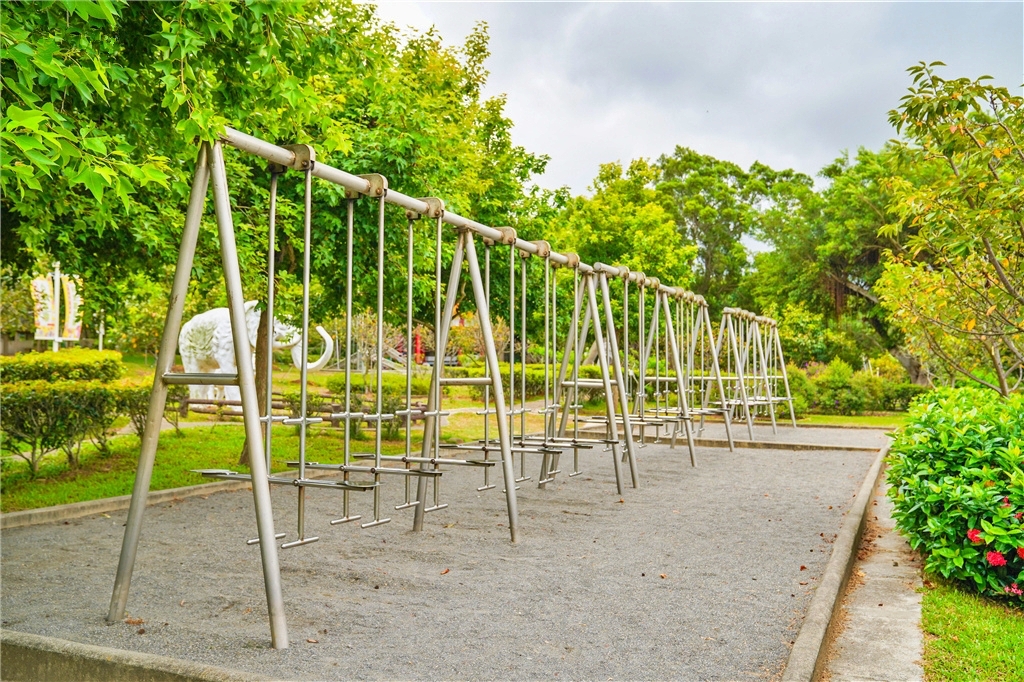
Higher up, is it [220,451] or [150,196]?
[150,196]

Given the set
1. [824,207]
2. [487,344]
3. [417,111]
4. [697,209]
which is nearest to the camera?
[487,344]

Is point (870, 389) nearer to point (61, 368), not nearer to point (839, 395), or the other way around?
point (839, 395)

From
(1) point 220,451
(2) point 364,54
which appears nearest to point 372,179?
(2) point 364,54

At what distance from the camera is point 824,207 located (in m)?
30.6

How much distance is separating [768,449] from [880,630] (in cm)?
1070

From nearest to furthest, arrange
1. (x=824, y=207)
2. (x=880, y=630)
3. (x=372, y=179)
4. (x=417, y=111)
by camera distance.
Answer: (x=880, y=630), (x=372, y=179), (x=417, y=111), (x=824, y=207)

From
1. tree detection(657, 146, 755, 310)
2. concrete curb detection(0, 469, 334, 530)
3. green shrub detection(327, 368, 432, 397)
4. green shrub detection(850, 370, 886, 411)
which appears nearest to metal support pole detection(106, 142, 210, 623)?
concrete curb detection(0, 469, 334, 530)

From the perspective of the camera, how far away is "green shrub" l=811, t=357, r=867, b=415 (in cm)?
2480

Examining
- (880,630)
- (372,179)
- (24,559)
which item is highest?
(372,179)

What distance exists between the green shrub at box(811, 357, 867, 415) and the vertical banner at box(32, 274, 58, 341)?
23.9m

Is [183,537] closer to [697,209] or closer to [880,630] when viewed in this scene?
[880,630]

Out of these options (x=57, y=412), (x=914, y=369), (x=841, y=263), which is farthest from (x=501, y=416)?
(x=841, y=263)

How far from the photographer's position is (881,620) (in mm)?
5070

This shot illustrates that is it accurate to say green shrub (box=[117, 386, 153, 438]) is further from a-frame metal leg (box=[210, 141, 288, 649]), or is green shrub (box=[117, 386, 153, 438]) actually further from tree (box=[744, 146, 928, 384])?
tree (box=[744, 146, 928, 384])
